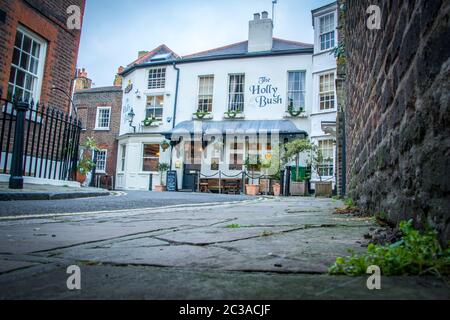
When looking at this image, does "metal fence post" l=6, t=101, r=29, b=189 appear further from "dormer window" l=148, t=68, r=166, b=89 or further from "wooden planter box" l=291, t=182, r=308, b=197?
"dormer window" l=148, t=68, r=166, b=89

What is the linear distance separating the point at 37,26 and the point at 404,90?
779cm

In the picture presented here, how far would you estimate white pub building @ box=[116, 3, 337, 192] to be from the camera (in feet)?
49.0

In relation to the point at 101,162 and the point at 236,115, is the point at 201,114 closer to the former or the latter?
the point at 236,115

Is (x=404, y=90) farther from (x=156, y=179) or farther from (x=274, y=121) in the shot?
(x=156, y=179)

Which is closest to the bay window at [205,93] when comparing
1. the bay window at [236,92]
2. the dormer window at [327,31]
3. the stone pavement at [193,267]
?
the bay window at [236,92]

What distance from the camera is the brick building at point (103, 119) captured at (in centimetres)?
1934

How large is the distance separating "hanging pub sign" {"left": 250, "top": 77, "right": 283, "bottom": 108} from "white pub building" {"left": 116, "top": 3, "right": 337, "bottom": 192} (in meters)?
0.05

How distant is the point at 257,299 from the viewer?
0.75 meters

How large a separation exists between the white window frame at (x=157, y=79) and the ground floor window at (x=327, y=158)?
933 centimetres

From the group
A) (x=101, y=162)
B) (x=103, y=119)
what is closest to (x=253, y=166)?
(x=101, y=162)

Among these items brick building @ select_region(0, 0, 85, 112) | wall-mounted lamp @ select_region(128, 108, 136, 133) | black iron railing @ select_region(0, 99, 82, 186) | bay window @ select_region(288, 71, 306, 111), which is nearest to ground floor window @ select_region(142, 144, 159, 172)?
wall-mounted lamp @ select_region(128, 108, 136, 133)

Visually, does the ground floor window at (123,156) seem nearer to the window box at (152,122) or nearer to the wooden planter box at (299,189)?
the window box at (152,122)
